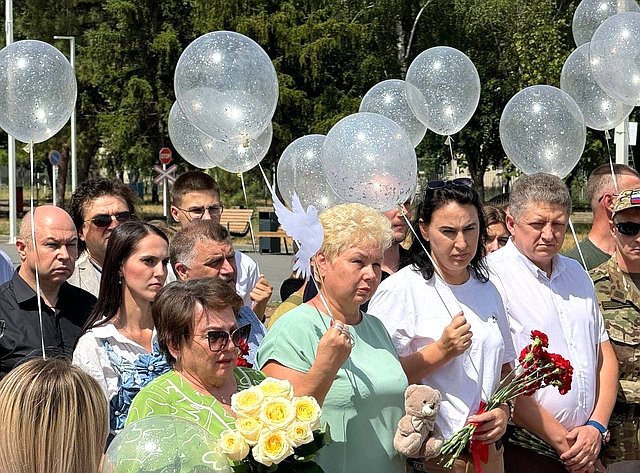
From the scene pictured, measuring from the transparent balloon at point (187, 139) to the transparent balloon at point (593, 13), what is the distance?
11.7 ft

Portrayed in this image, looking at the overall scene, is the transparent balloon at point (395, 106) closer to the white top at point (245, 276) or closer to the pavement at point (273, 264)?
the white top at point (245, 276)

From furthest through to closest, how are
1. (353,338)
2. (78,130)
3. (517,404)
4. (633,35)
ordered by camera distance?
(78,130) → (633,35) → (517,404) → (353,338)

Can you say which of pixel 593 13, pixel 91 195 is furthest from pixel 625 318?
pixel 593 13

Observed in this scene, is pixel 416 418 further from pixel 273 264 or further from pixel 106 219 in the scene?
pixel 273 264

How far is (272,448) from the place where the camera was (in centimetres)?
311

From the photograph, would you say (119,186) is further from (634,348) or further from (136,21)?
(136,21)

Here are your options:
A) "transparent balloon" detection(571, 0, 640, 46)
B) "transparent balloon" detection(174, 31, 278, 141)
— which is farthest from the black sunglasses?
"transparent balloon" detection(571, 0, 640, 46)

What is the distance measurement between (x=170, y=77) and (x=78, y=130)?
5.95 m

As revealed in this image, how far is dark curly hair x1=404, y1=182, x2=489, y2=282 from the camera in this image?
4562 millimetres

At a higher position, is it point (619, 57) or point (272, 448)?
point (619, 57)

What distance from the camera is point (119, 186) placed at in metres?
5.82

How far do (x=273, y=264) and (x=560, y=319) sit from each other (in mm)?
16073

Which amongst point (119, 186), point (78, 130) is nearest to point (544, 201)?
point (119, 186)

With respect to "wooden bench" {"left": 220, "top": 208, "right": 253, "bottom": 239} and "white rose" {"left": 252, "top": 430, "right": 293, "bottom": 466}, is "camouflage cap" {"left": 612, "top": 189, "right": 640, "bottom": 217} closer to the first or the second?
"white rose" {"left": 252, "top": 430, "right": 293, "bottom": 466}
